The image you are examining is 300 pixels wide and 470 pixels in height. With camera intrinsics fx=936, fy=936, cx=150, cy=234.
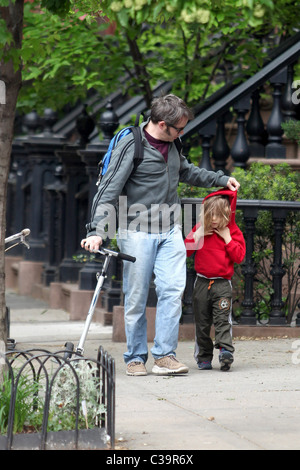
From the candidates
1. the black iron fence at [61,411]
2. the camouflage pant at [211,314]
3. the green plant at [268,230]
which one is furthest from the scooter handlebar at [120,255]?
the green plant at [268,230]

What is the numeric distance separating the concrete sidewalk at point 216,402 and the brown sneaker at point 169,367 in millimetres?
55

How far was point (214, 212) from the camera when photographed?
6891mm

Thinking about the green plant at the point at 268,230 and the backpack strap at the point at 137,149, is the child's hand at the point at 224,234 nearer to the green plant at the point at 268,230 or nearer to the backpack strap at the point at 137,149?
the backpack strap at the point at 137,149

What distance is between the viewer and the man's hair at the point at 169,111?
6465 millimetres

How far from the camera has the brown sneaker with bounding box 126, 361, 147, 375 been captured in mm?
6671

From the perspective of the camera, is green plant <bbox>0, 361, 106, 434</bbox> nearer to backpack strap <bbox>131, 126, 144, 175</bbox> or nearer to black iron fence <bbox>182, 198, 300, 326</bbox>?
backpack strap <bbox>131, 126, 144, 175</bbox>

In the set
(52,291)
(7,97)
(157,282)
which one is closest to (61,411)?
(7,97)

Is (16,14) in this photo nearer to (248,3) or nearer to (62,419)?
(248,3)

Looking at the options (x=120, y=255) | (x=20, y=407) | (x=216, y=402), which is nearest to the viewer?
(x=20, y=407)

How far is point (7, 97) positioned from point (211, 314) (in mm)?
2582

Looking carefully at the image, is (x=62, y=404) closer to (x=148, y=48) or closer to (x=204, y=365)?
(x=204, y=365)

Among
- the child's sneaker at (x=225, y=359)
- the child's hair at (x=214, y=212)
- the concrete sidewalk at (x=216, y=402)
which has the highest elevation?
the child's hair at (x=214, y=212)

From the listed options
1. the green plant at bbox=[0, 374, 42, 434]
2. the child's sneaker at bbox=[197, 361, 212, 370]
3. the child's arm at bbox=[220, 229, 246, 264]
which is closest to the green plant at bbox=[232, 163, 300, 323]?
the child's arm at bbox=[220, 229, 246, 264]

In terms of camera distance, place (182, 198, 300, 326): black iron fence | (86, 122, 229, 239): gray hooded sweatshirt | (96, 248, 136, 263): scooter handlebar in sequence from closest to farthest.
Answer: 1. (96, 248, 136, 263): scooter handlebar
2. (86, 122, 229, 239): gray hooded sweatshirt
3. (182, 198, 300, 326): black iron fence
